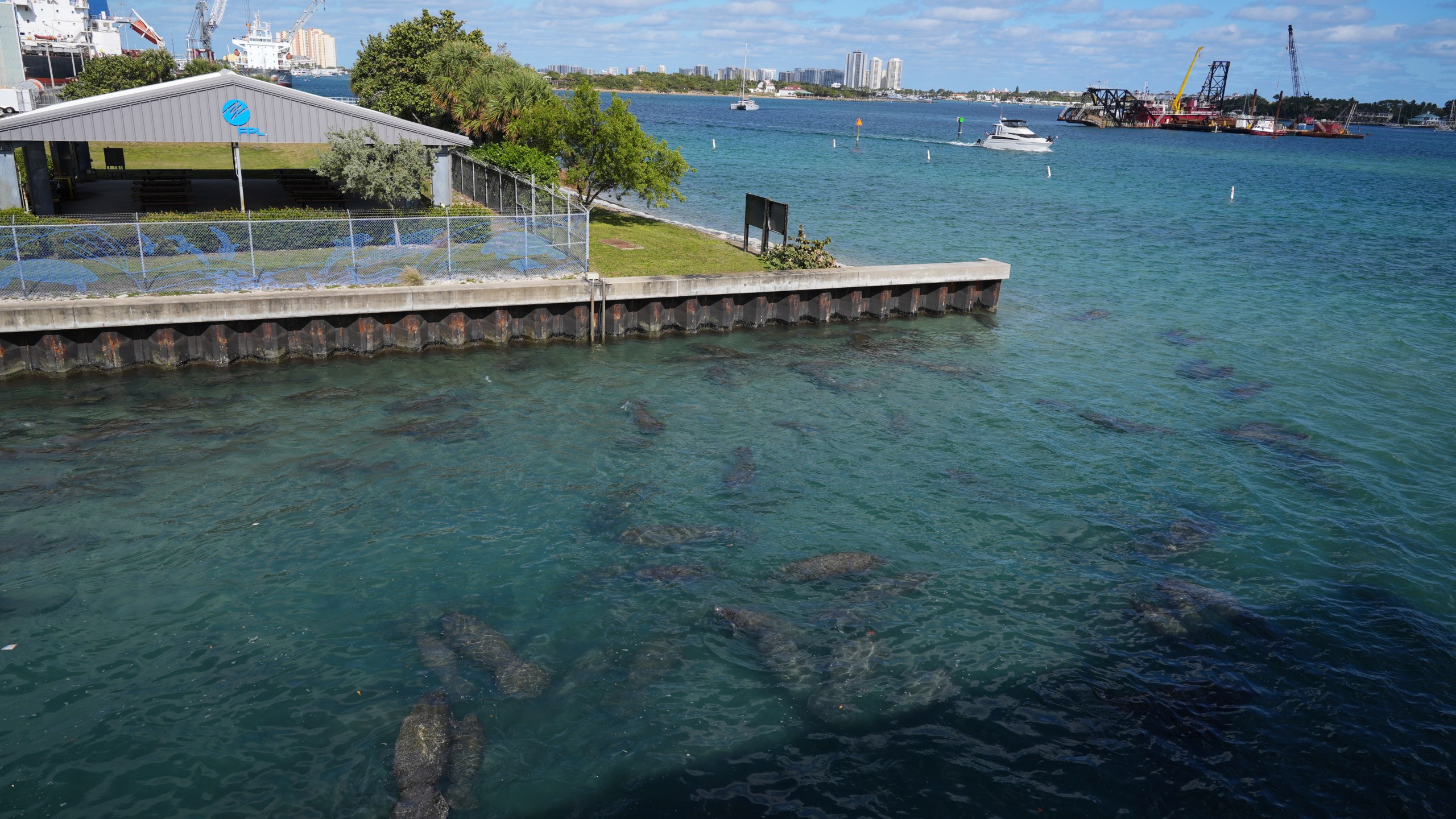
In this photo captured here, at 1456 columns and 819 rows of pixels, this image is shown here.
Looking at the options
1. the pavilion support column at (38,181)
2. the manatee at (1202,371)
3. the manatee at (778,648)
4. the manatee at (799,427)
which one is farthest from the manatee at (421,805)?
the pavilion support column at (38,181)

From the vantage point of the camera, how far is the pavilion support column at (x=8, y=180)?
1032 inches

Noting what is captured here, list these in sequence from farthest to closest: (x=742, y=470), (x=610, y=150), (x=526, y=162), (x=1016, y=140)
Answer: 1. (x=1016, y=140)
2. (x=526, y=162)
3. (x=610, y=150)
4. (x=742, y=470)

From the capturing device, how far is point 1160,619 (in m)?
13.7

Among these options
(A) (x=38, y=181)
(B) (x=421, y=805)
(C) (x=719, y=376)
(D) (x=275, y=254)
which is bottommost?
(B) (x=421, y=805)

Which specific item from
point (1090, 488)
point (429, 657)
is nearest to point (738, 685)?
point (429, 657)

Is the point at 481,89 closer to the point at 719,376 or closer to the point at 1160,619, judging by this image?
the point at 719,376

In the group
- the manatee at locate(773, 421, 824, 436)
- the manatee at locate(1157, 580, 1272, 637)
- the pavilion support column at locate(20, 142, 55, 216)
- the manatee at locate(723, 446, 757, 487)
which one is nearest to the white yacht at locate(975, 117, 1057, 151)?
the manatee at locate(773, 421, 824, 436)

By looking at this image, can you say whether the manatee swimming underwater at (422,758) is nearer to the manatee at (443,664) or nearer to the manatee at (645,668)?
the manatee at (443,664)

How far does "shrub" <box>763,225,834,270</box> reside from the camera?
2917cm

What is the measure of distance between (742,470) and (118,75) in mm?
78782

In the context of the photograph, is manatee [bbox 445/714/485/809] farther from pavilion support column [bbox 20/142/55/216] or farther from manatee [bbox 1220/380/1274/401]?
pavilion support column [bbox 20/142/55/216]

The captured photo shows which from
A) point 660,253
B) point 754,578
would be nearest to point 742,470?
point 754,578

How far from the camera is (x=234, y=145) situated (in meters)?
29.8

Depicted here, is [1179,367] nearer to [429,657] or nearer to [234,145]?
[429,657]
